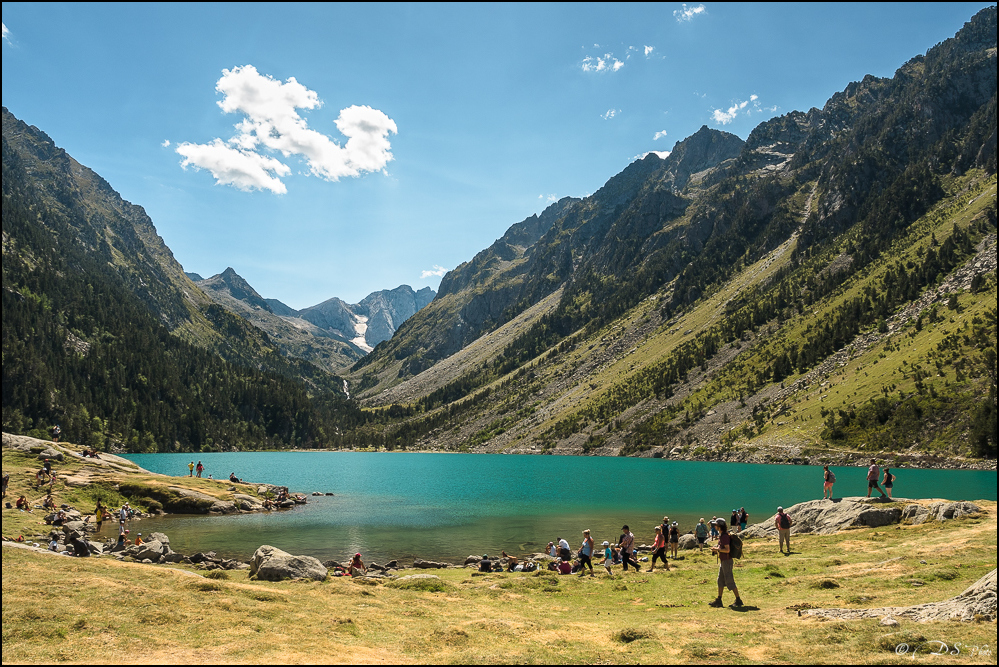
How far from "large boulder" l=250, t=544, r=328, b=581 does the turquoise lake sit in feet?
40.2

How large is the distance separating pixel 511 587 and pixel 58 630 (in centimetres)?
2018

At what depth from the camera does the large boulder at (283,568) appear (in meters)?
28.5

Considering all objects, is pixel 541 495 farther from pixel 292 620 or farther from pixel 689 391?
pixel 689 391

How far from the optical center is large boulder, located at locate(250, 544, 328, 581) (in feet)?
93.4

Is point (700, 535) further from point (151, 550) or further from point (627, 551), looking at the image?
point (151, 550)

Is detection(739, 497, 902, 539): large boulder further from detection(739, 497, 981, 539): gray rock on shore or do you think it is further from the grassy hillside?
the grassy hillside

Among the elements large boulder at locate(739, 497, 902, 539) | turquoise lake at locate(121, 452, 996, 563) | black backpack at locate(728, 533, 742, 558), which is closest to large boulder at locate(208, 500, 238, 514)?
turquoise lake at locate(121, 452, 996, 563)

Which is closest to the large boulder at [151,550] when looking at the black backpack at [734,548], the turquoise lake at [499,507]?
the turquoise lake at [499,507]

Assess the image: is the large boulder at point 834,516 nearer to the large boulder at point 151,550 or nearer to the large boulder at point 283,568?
the large boulder at point 283,568

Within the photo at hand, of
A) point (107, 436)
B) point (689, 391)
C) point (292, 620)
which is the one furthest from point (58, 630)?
point (107, 436)

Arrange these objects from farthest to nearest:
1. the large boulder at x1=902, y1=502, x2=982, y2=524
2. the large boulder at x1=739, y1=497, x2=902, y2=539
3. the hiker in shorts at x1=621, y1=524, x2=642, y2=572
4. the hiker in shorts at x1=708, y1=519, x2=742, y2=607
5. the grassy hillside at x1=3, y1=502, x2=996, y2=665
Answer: the large boulder at x1=739, y1=497, x2=902, y2=539 → the large boulder at x1=902, y1=502, x2=982, y2=524 → the hiker in shorts at x1=621, y1=524, x2=642, y2=572 → the hiker in shorts at x1=708, y1=519, x2=742, y2=607 → the grassy hillside at x1=3, y1=502, x2=996, y2=665

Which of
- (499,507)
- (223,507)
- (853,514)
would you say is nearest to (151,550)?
(223,507)

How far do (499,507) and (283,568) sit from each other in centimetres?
4417

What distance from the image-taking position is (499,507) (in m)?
70.1
